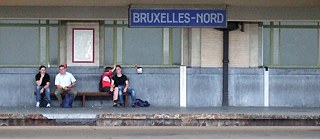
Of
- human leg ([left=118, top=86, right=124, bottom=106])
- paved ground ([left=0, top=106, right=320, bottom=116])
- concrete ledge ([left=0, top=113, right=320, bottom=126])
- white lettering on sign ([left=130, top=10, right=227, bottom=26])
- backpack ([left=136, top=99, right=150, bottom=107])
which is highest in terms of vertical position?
white lettering on sign ([left=130, top=10, right=227, bottom=26])

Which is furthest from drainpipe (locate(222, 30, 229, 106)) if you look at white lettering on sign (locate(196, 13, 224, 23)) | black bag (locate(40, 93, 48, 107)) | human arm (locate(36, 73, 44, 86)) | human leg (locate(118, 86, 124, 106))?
human arm (locate(36, 73, 44, 86))

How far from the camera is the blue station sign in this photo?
1988 centimetres

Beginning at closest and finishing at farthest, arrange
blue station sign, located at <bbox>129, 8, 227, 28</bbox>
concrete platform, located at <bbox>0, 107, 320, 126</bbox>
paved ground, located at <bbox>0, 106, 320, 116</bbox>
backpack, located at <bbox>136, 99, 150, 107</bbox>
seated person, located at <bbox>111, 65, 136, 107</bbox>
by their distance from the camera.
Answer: concrete platform, located at <bbox>0, 107, 320, 126</bbox> < paved ground, located at <bbox>0, 106, 320, 116</bbox> < blue station sign, located at <bbox>129, 8, 227, 28</bbox> < seated person, located at <bbox>111, 65, 136, 107</bbox> < backpack, located at <bbox>136, 99, 150, 107</bbox>

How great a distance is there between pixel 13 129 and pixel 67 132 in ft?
4.79

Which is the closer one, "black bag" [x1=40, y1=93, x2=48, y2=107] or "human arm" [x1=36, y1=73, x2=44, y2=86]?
"human arm" [x1=36, y1=73, x2=44, y2=86]

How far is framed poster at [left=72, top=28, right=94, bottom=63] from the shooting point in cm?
2095

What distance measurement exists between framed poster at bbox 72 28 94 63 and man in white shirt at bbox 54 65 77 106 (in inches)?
28.7

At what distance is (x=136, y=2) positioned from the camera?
2011 cm

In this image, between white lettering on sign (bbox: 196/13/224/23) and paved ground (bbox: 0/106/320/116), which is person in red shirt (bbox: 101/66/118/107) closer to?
paved ground (bbox: 0/106/320/116)

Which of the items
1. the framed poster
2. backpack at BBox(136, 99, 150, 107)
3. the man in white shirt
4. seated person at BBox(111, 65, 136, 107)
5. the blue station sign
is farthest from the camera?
the framed poster

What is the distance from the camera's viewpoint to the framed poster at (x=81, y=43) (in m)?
21.0

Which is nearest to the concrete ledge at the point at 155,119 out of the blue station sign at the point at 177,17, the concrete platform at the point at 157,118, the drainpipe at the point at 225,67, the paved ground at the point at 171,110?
the concrete platform at the point at 157,118

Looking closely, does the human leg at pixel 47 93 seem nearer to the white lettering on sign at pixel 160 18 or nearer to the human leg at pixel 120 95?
the human leg at pixel 120 95

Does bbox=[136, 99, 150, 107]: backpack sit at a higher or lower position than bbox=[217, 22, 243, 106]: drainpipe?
lower
